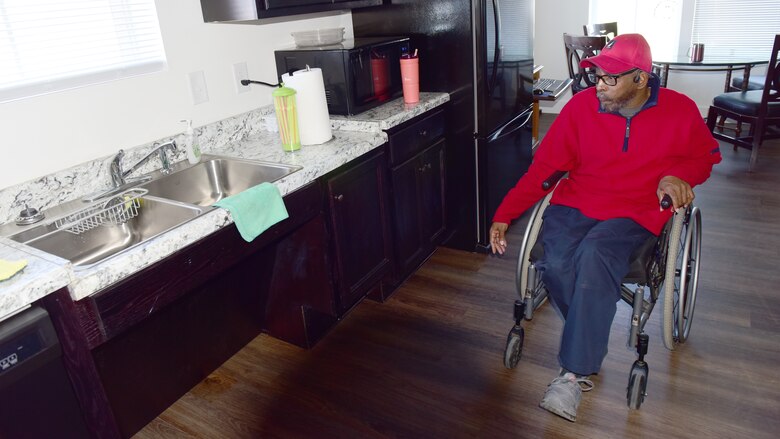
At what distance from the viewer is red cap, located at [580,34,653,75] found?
185 cm

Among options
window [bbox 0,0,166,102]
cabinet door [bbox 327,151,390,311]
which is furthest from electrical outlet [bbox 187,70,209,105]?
cabinet door [bbox 327,151,390,311]

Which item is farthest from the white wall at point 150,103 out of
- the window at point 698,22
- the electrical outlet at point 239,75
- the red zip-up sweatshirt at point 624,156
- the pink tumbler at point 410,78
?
the window at point 698,22

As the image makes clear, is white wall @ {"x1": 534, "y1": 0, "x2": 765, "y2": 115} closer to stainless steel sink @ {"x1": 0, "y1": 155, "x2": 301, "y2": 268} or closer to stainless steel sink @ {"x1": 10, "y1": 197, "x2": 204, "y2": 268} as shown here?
stainless steel sink @ {"x1": 0, "y1": 155, "x2": 301, "y2": 268}

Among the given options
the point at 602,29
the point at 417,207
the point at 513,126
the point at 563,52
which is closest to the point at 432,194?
the point at 417,207

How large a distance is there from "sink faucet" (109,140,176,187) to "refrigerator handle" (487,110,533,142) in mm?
1554

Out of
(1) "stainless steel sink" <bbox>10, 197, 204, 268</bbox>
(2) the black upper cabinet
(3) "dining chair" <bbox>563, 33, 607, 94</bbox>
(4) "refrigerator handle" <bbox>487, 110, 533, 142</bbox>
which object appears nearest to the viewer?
(1) "stainless steel sink" <bbox>10, 197, 204, 268</bbox>

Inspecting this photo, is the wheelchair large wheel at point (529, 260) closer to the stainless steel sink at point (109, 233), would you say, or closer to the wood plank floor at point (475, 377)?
the wood plank floor at point (475, 377)

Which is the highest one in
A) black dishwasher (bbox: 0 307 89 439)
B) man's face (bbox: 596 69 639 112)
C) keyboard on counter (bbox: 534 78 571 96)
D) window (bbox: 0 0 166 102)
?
window (bbox: 0 0 166 102)

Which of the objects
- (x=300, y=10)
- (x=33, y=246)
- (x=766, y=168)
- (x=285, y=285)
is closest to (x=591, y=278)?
(x=285, y=285)

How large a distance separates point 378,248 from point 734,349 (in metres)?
1.46

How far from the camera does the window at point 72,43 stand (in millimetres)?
1672

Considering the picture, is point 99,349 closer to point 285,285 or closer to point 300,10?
point 285,285

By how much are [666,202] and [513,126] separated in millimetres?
1486

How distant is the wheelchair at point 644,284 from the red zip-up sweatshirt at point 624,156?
8 centimetres
